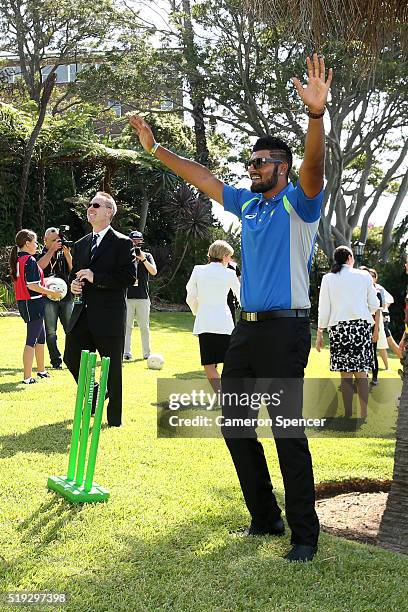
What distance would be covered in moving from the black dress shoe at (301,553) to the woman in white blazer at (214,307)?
4886 millimetres

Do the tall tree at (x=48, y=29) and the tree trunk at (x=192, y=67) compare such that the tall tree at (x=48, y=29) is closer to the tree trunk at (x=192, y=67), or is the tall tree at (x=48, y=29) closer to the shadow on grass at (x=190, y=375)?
the tree trunk at (x=192, y=67)

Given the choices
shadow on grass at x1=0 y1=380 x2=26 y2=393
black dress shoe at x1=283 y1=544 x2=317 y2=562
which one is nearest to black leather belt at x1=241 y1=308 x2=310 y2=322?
black dress shoe at x1=283 y1=544 x2=317 y2=562

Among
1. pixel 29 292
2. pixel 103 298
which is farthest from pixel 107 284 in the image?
pixel 29 292

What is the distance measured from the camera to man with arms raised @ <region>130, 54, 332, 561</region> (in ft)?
14.3

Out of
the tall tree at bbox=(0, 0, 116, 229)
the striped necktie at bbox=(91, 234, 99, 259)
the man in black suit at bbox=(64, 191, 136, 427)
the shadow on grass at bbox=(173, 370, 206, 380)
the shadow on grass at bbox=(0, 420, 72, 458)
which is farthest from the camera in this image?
the tall tree at bbox=(0, 0, 116, 229)

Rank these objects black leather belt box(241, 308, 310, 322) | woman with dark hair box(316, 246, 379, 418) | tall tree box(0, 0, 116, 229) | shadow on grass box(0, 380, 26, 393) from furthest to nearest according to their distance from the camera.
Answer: tall tree box(0, 0, 116, 229), shadow on grass box(0, 380, 26, 393), woman with dark hair box(316, 246, 379, 418), black leather belt box(241, 308, 310, 322)

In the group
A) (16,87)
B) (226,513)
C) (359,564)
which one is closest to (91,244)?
(226,513)

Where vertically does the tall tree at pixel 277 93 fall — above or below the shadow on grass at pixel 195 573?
above

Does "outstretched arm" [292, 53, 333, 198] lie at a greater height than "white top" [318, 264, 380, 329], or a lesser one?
greater

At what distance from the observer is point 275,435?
4426 millimetres

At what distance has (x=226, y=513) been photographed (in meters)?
5.20

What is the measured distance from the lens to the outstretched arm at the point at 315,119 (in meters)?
4.04

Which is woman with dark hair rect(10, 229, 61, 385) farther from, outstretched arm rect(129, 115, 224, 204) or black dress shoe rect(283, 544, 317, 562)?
black dress shoe rect(283, 544, 317, 562)

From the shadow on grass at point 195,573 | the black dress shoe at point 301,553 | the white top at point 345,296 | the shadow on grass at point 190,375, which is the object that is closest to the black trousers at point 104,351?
the white top at point 345,296
